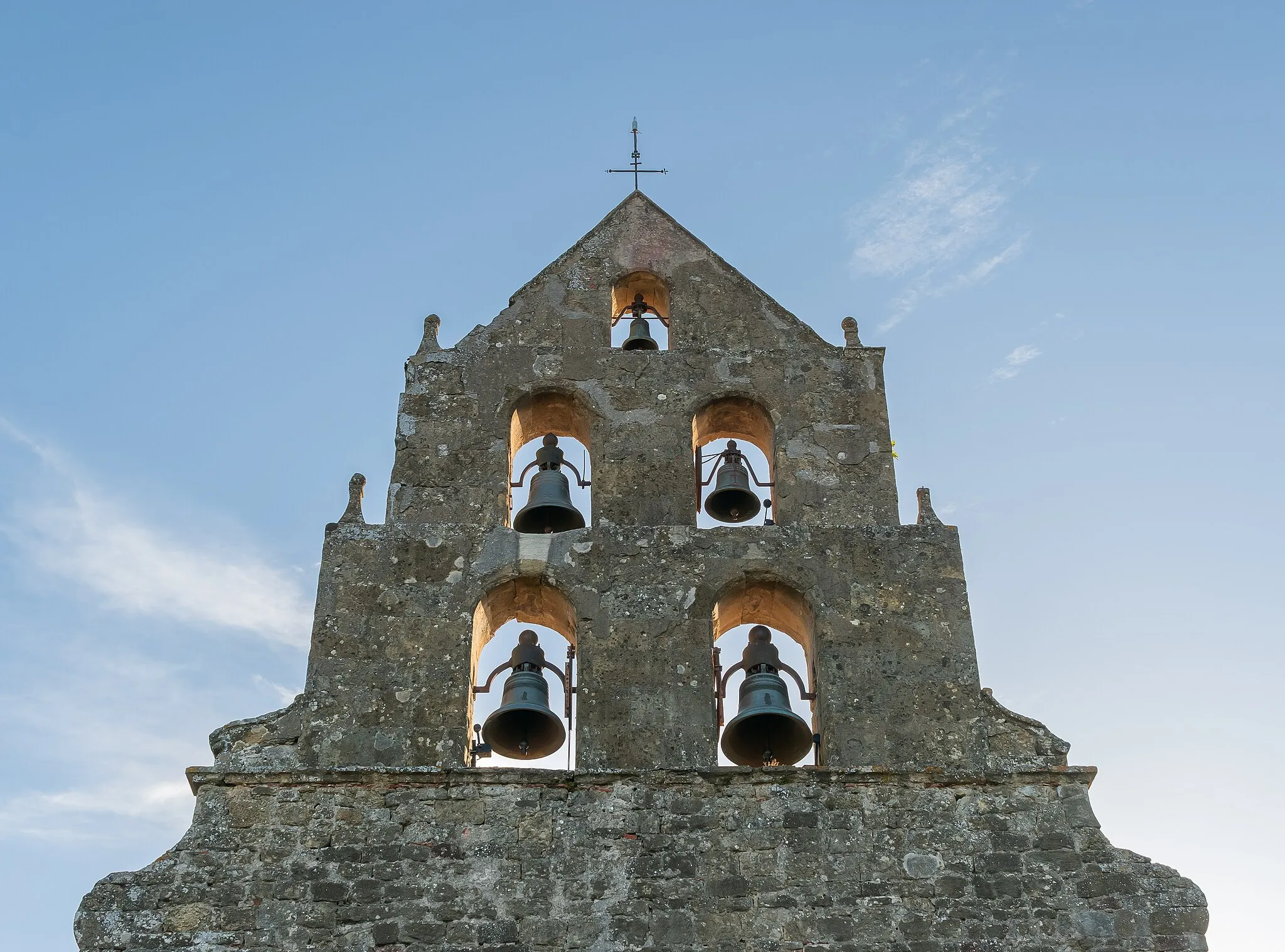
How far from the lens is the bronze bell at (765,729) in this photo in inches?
470

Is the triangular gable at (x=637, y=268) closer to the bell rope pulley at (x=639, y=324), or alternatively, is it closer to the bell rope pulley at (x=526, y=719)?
the bell rope pulley at (x=639, y=324)

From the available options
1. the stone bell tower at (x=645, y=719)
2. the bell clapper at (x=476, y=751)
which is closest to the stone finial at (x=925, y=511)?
the stone bell tower at (x=645, y=719)

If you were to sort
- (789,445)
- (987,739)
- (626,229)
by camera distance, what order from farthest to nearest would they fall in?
(626,229) → (789,445) → (987,739)

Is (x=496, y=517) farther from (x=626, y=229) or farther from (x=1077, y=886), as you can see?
(x=1077, y=886)

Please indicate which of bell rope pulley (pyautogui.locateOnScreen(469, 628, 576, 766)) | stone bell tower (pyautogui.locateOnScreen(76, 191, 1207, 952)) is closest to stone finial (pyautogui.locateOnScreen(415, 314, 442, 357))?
stone bell tower (pyautogui.locateOnScreen(76, 191, 1207, 952))

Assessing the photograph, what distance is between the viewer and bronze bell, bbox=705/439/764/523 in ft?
44.3

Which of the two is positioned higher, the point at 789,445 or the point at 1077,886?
the point at 789,445

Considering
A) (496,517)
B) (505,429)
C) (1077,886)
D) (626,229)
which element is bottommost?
(1077,886)

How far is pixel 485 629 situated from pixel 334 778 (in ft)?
6.28

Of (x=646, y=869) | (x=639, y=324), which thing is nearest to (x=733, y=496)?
(x=639, y=324)

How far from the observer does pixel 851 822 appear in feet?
35.6

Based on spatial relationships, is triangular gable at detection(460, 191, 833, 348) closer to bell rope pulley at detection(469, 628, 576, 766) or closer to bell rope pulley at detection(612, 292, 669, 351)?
bell rope pulley at detection(612, 292, 669, 351)

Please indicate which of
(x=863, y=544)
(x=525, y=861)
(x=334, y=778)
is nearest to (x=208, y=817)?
(x=334, y=778)

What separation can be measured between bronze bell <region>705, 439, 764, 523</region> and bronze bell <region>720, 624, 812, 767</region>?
1.67 metres
